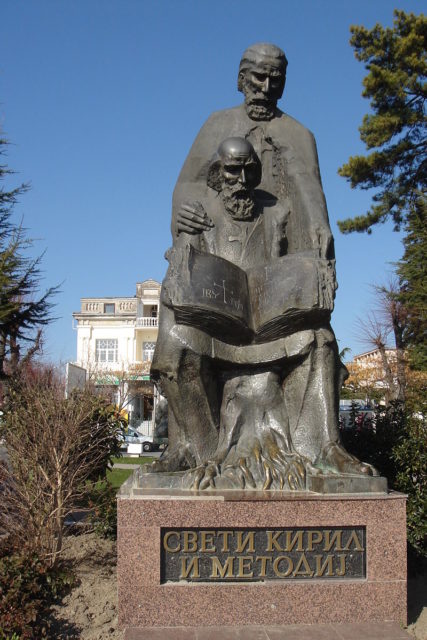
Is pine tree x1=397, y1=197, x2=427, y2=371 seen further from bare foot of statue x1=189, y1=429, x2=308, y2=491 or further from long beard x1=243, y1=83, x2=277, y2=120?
bare foot of statue x1=189, y1=429, x2=308, y2=491

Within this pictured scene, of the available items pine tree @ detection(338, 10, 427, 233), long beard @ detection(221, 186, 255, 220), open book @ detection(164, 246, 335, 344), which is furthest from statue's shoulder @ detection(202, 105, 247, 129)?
pine tree @ detection(338, 10, 427, 233)

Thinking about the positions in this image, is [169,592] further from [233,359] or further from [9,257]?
[9,257]

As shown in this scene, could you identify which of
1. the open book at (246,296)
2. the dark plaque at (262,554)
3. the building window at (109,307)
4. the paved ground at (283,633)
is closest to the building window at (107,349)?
the building window at (109,307)

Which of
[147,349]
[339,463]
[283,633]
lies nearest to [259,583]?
[283,633]

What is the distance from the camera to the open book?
4348 millimetres

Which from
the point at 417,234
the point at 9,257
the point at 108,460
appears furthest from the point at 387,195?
the point at 108,460

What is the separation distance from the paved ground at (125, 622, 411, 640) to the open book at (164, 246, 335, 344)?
1.79 metres

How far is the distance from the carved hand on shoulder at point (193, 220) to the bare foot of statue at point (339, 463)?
178cm

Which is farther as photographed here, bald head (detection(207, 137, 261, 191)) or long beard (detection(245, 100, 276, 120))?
long beard (detection(245, 100, 276, 120))

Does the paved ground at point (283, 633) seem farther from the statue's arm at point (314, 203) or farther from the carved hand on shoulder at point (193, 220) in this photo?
the carved hand on shoulder at point (193, 220)

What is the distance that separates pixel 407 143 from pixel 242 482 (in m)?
14.3

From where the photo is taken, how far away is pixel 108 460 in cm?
710

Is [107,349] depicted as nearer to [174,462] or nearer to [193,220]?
[193,220]

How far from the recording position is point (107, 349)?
4409 centimetres
